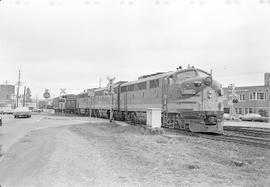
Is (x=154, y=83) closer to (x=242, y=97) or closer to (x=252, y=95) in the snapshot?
(x=252, y=95)

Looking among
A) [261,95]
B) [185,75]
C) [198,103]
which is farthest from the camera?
[261,95]

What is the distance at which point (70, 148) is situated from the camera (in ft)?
37.0

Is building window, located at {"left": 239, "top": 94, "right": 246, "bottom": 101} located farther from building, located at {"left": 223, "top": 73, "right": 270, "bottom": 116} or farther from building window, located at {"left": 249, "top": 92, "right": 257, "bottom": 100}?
building window, located at {"left": 249, "top": 92, "right": 257, "bottom": 100}

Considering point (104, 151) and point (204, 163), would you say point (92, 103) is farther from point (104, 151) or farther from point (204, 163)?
point (204, 163)

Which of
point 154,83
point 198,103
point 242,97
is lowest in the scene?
point 198,103

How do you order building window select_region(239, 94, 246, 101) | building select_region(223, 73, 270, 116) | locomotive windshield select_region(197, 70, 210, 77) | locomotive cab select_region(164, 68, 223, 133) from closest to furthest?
locomotive cab select_region(164, 68, 223, 133)
locomotive windshield select_region(197, 70, 210, 77)
building select_region(223, 73, 270, 116)
building window select_region(239, 94, 246, 101)

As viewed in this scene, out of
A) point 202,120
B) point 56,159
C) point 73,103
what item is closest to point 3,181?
point 56,159

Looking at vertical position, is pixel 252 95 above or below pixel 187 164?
above

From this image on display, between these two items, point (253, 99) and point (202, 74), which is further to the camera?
point (253, 99)

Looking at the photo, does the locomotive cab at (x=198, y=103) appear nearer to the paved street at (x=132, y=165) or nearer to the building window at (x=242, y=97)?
the paved street at (x=132, y=165)

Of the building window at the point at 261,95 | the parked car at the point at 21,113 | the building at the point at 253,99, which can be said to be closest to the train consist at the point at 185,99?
the parked car at the point at 21,113

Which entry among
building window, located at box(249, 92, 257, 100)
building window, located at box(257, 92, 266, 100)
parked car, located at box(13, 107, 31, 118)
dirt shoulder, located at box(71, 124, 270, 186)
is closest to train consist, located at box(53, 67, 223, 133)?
dirt shoulder, located at box(71, 124, 270, 186)

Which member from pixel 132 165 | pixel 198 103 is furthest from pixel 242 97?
pixel 132 165

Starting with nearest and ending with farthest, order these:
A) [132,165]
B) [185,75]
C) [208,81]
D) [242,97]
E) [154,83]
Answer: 1. [132,165]
2. [208,81]
3. [185,75]
4. [154,83]
5. [242,97]
